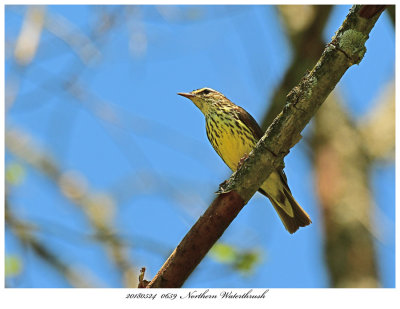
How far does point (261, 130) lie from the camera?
546cm

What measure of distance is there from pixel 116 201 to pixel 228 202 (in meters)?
5.75

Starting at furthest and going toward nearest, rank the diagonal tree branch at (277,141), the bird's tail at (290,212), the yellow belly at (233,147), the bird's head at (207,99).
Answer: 1. the bird's head at (207,99)
2. the yellow belly at (233,147)
3. the bird's tail at (290,212)
4. the diagonal tree branch at (277,141)

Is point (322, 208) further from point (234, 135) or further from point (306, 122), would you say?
point (306, 122)

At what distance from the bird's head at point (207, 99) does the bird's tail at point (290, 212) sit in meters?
1.10

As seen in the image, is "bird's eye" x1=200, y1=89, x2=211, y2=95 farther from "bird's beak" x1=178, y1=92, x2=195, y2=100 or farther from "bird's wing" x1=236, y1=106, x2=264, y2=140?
"bird's wing" x1=236, y1=106, x2=264, y2=140

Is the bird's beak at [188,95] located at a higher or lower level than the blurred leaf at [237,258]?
higher

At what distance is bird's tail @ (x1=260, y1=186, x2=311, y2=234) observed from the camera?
16.6ft

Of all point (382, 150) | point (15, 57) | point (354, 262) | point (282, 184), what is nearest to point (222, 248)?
point (282, 184)

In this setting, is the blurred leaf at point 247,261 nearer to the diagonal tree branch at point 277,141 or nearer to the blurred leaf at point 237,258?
the blurred leaf at point 237,258

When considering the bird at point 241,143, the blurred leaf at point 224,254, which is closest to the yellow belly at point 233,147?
the bird at point 241,143

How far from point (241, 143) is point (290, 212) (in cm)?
71

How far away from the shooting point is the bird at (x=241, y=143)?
5082 millimetres

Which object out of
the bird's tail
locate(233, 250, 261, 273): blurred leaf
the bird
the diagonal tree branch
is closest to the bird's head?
the bird

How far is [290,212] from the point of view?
16.7ft
